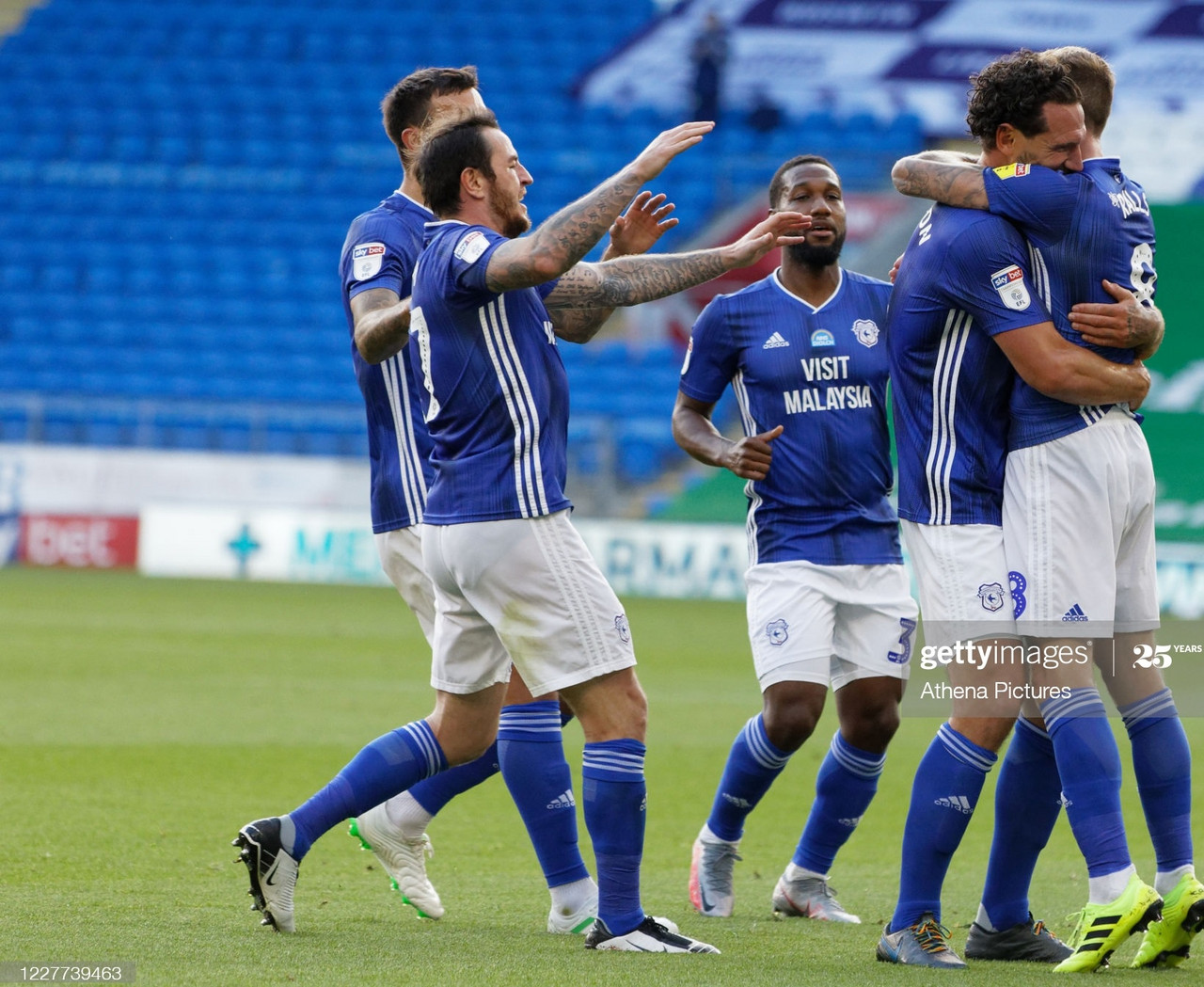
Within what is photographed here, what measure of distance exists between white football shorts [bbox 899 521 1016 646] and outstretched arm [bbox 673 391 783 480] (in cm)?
70

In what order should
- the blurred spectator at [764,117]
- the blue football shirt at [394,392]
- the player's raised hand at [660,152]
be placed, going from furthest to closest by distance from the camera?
the blurred spectator at [764,117] < the blue football shirt at [394,392] < the player's raised hand at [660,152]

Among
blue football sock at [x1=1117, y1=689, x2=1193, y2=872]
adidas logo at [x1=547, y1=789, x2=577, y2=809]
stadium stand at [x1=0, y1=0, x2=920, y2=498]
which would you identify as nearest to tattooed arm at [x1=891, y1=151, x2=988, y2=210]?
blue football sock at [x1=1117, y1=689, x2=1193, y2=872]

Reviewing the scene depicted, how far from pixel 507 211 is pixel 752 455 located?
3.86ft

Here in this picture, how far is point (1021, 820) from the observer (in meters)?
4.32

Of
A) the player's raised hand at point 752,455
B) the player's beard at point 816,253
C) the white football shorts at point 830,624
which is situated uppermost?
the player's beard at point 816,253

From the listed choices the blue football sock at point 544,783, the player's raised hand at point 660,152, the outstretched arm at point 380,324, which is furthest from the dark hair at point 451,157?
the blue football sock at point 544,783

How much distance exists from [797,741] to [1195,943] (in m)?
1.22

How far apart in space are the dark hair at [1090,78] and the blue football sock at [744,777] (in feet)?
6.48

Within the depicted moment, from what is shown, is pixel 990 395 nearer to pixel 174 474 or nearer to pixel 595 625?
pixel 595 625

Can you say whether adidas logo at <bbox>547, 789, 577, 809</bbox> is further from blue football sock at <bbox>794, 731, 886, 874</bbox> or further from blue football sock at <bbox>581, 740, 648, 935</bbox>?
blue football sock at <bbox>794, 731, 886, 874</bbox>

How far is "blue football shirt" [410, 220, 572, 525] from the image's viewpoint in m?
4.16

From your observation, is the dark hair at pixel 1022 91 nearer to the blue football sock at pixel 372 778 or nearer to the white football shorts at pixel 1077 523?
the white football shorts at pixel 1077 523

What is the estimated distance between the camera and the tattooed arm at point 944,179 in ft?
13.5

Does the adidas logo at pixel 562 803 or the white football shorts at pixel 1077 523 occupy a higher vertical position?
the white football shorts at pixel 1077 523
